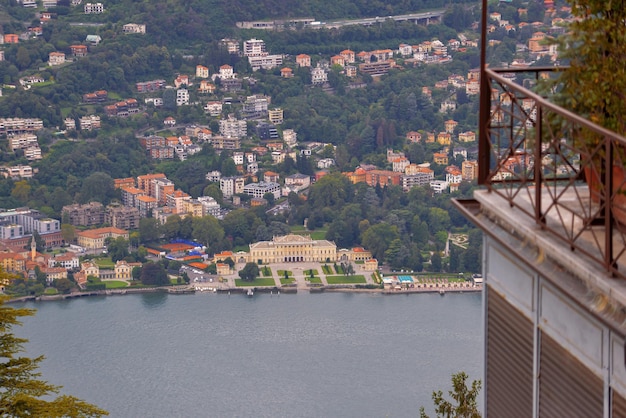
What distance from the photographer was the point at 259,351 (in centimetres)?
1327

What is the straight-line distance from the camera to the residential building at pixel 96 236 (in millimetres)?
17828

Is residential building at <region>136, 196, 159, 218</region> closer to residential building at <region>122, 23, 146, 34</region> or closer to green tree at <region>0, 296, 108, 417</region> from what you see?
residential building at <region>122, 23, 146, 34</region>

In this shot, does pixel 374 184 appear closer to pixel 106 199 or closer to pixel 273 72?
pixel 106 199

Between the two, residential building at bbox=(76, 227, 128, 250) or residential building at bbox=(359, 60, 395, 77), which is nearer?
residential building at bbox=(76, 227, 128, 250)

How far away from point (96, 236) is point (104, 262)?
775 mm

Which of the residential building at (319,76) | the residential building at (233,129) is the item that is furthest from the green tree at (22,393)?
the residential building at (319,76)

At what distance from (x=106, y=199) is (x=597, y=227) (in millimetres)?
18578

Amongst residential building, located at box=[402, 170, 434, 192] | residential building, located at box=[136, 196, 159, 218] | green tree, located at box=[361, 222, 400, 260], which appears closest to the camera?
green tree, located at box=[361, 222, 400, 260]

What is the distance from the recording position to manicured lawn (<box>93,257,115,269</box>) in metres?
17.0

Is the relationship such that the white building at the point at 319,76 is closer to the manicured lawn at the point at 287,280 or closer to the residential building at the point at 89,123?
the residential building at the point at 89,123

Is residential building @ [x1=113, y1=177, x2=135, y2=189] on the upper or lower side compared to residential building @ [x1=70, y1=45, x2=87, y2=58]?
lower

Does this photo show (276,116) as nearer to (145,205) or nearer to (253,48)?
(253,48)

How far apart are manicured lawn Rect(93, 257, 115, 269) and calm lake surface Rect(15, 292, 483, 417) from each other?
1118mm

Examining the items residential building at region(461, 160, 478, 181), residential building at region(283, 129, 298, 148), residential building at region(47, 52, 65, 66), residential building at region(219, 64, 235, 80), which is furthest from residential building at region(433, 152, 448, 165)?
residential building at region(47, 52, 65, 66)
